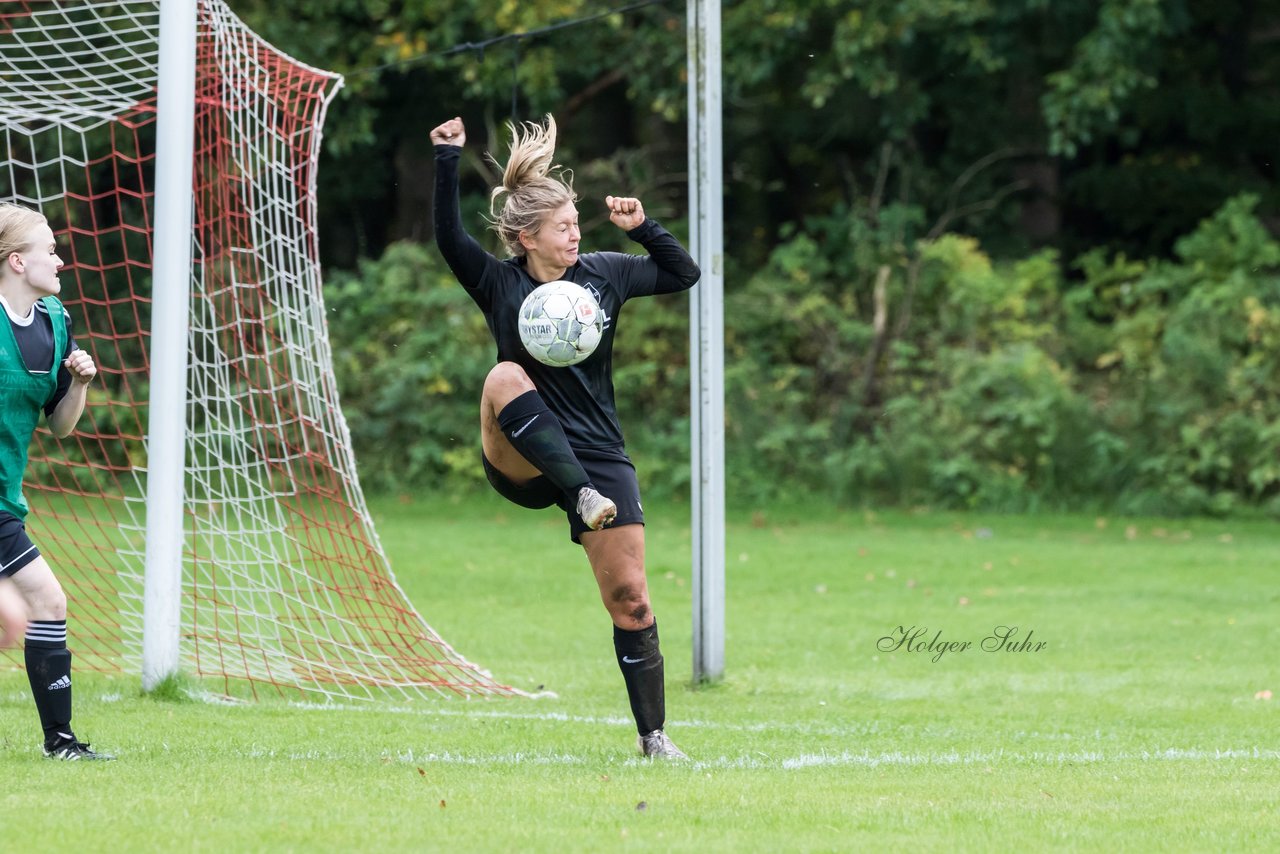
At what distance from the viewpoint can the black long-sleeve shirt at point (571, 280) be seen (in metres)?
5.54

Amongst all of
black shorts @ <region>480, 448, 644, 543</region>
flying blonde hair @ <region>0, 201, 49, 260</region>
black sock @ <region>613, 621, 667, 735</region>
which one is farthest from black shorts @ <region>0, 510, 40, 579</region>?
black sock @ <region>613, 621, 667, 735</region>

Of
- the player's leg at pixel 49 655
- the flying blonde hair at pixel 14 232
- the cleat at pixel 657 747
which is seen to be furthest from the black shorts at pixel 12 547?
the cleat at pixel 657 747

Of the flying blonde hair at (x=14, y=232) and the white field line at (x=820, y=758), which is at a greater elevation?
the flying blonde hair at (x=14, y=232)

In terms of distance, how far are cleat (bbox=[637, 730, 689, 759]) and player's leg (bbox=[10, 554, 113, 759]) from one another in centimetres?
184

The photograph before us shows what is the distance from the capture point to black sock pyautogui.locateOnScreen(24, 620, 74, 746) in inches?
219

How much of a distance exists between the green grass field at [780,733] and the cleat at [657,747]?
4.4 inches

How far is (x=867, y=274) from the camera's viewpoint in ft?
66.1

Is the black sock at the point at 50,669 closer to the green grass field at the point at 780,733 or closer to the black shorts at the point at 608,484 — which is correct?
the green grass field at the point at 780,733

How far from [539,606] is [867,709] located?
14.3 ft

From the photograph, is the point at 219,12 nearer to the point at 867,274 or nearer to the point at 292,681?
the point at 292,681

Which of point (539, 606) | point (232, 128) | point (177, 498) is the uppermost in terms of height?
point (232, 128)

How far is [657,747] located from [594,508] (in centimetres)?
99

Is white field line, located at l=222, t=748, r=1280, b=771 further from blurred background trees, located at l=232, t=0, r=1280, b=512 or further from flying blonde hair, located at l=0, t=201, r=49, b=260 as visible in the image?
blurred background trees, located at l=232, t=0, r=1280, b=512

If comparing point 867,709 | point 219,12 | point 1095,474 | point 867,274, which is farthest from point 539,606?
point 867,274
